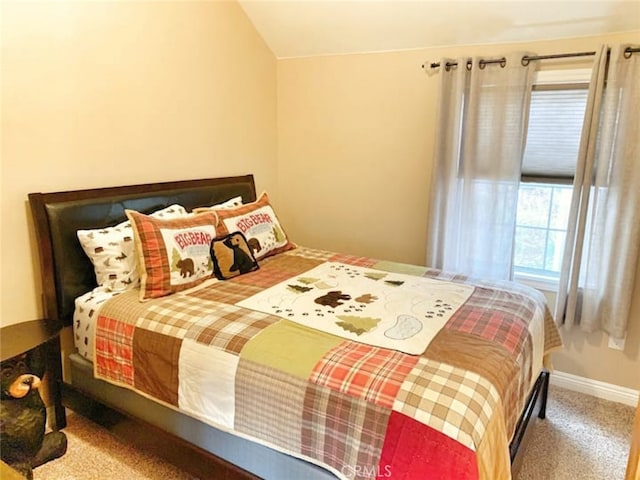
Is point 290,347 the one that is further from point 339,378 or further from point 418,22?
point 418,22

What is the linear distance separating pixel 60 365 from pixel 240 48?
2.35m

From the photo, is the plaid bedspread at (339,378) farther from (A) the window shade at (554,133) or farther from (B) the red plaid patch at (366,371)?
(A) the window shade at (554,133)

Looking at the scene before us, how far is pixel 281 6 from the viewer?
3104 millimetres

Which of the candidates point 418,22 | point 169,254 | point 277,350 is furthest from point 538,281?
point 169,254

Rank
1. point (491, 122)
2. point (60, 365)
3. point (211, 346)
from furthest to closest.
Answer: point (491, 122), point (60, 365), point (211, 346)

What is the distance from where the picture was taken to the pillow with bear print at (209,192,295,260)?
268 centimetres

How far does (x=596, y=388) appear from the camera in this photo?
9.19ft

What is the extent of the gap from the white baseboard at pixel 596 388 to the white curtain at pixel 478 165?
745mm

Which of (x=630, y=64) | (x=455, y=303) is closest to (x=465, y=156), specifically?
(x=630, y=64)

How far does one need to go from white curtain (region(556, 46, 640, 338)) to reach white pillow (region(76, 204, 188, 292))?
242 centimetres

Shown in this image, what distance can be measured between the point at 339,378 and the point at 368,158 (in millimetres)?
2183

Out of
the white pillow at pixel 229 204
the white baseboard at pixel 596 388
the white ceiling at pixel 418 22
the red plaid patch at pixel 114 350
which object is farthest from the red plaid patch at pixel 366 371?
the white ceiling at pixel 418 22

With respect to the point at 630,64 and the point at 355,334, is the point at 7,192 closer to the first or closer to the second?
the point at 355,334

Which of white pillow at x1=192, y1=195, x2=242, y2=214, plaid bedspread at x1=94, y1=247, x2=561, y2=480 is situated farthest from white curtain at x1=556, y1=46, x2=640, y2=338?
white pillow at x1=192, y1=195, x2=242, y2=214
